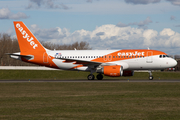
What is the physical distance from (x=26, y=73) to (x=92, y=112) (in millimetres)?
53417

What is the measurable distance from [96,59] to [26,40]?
38.8 ft

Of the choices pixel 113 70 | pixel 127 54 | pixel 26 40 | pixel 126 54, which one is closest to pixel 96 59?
pixel 113 70

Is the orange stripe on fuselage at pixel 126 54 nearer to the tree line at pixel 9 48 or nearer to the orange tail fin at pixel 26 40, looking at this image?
the orange tail fin at pixel 26 40

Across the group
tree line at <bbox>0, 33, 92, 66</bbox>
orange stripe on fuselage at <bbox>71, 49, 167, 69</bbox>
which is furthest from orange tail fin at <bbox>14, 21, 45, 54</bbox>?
tree line at <bbox>0, 33, 92, 66</bbox>

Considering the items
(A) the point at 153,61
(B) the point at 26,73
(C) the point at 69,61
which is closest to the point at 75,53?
(C) the point at 69,61

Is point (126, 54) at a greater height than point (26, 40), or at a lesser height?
lesser

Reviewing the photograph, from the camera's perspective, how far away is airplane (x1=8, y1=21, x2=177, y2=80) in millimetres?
38969

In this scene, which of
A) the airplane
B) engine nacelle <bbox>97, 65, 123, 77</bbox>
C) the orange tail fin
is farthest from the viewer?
the orange tail fin

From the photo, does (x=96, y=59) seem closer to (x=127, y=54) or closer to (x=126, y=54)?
(x=126, y=54)

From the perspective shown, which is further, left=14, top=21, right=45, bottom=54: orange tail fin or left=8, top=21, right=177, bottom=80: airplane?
left=14, top=21, right=45, bottom=54: orange tail fin

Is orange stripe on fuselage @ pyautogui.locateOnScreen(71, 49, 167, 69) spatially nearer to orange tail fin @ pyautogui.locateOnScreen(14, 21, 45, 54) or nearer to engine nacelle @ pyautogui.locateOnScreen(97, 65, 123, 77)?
engine nacelle @ pyautogui.locateOnScreen(97, 65, 123, 77)

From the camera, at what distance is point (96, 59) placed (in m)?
40.5

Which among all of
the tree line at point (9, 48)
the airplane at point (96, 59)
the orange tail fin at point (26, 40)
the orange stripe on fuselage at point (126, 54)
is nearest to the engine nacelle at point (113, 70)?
the airplane at point (96, 59)

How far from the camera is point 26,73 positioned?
210 feet
